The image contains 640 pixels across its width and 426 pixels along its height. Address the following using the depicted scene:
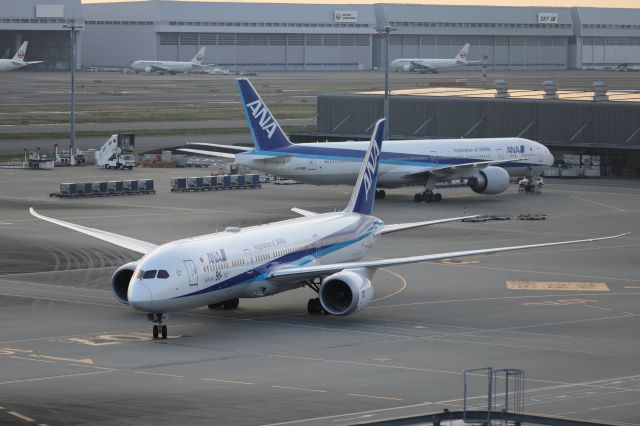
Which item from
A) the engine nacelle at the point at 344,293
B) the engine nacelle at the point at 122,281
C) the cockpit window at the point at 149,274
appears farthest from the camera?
the engine nacelle at the point at 122,281

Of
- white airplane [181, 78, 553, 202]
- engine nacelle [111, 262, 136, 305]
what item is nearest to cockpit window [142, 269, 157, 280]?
engine nacelle [111, 262, 136, 305]

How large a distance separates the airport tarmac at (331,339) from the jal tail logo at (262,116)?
34.1ft

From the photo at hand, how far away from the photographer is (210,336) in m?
45.6

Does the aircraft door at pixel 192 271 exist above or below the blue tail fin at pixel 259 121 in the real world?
below

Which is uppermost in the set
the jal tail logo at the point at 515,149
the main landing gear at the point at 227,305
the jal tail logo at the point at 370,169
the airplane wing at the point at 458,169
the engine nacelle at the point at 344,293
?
the jal tail logo at the point at 370,169

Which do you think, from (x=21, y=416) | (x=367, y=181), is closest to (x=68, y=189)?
(x=367, y=181)

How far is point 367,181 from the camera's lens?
55781mm

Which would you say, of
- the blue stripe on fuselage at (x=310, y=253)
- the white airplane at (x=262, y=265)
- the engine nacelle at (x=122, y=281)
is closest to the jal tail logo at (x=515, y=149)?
the blue stripe on fuselage at (x=310, y=253)

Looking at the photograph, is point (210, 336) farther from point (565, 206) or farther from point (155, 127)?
point (155, 127)

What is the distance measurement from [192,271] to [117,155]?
70.5 m

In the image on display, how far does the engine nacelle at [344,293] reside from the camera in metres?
47.5

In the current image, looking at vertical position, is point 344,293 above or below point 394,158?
below

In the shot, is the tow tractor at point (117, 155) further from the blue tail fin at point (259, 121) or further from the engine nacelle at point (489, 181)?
the engine nacelle at point (489, 181)

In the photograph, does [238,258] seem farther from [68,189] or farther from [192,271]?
[68,189]
